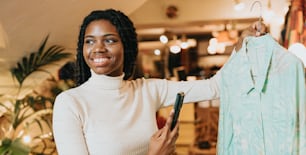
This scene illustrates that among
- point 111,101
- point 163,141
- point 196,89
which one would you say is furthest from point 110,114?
point 196,89

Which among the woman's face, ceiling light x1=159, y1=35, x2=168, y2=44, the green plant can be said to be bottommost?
the green plant

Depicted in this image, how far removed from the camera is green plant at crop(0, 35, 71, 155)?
5.73 feet

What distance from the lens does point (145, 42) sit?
3561 mm

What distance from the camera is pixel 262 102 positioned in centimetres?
98

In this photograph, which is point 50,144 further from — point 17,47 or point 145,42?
point 145,42

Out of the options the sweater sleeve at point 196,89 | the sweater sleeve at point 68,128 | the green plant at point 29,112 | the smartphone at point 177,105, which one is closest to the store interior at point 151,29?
the green plant at point 29,112

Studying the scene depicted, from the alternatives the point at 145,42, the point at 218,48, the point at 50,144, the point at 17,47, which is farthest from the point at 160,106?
the point at 145,42

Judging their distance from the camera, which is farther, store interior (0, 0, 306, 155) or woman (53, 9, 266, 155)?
store interior (0, 0, 306, 155)

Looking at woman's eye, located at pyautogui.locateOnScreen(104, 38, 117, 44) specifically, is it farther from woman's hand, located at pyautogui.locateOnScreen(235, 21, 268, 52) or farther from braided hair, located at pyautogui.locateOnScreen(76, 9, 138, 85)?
woman's hand, located at pyautogui.locateOnScreen(235, 21, 268, 52)

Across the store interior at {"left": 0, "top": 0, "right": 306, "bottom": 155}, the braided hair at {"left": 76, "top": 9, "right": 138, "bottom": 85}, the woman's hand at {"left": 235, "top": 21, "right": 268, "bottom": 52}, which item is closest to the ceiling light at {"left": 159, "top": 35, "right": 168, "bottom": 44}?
the store interior at {"left": 0, "top": 0, "right": 306, "bottom": 155}

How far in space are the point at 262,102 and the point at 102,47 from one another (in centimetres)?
47

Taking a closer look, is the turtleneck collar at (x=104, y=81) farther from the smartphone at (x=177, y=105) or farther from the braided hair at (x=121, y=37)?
the smartphone at (x=177, y=105)

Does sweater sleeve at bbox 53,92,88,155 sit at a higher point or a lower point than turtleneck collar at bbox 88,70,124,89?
lower

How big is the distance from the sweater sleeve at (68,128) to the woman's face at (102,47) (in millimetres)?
129
